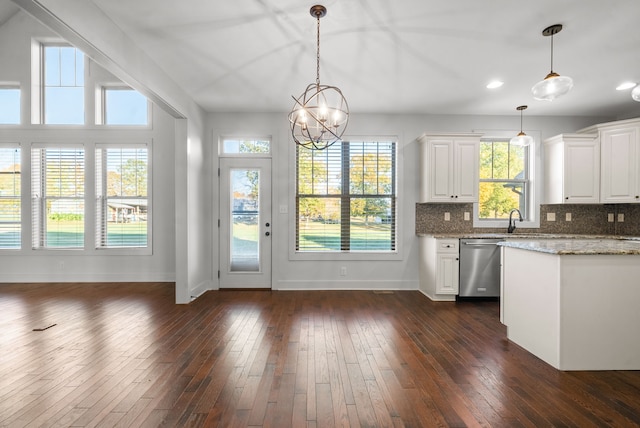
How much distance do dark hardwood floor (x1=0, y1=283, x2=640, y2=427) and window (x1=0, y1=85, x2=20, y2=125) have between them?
351 cm

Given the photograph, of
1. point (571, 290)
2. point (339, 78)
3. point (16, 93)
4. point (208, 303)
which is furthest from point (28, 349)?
point (16, 93)

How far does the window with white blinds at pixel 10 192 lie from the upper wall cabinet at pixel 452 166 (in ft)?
22.7

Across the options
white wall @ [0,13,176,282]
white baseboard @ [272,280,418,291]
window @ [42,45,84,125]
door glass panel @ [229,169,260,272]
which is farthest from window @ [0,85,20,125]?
white baseboard @ [272,280,418,291]

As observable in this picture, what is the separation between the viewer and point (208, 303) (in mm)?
4172

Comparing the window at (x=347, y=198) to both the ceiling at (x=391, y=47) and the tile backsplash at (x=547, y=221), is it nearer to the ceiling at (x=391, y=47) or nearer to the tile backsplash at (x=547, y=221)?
the tile backsplash at (x=547, y=221)

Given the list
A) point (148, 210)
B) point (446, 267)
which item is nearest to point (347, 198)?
point (446, 267)

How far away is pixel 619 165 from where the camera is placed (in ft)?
14.2

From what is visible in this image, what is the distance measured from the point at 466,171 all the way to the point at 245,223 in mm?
3411

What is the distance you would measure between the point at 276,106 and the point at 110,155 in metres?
3.25

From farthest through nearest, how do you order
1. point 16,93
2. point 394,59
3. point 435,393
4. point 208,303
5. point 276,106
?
point 16,93, point 276,106, point 208,303, point 394,59, point 435,393

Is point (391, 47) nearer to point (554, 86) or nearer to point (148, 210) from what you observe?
point (554, 86)

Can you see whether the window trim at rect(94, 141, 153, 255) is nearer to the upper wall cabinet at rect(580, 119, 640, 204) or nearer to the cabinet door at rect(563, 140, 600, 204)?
the cabinet door at rect(563, 140, 600, 204)

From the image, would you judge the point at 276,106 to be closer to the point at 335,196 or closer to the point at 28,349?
the point at 335,196

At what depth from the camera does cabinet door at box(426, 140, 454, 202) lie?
453 centimetres
